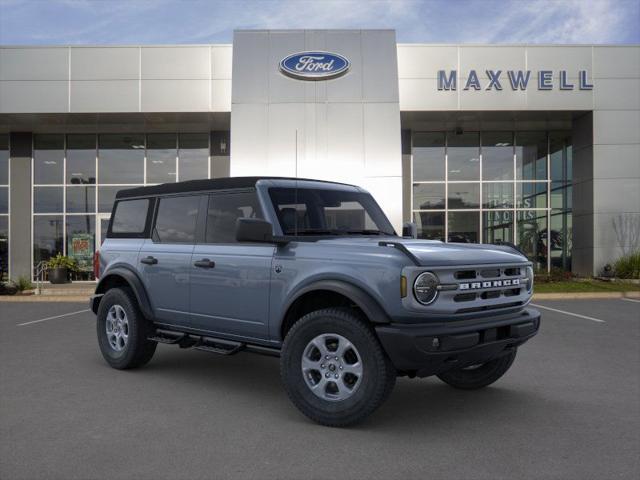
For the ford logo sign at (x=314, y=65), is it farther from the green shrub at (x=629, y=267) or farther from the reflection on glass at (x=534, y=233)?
the green shrub at (x=629, y=267)

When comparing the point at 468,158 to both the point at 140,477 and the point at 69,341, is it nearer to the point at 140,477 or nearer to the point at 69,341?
the point at 69,341

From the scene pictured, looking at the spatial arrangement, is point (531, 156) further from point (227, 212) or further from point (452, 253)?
point (452, 253)

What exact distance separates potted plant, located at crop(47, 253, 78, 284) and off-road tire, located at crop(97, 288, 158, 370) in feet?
48.1

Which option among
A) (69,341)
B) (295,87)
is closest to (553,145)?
(295,87)

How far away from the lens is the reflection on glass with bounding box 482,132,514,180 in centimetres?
2134

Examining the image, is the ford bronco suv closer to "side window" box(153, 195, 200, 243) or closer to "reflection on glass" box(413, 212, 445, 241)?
"side window" box(153, 195, 200, 243)

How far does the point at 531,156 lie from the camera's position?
2156 cm

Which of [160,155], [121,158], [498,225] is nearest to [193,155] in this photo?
[160,155]

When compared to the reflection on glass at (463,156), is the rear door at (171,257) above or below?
below

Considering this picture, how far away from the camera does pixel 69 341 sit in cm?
818

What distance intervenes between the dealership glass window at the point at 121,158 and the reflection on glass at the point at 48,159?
1.45m

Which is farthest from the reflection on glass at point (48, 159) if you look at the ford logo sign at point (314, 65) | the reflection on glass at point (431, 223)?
the reflection on glass at point (431, 223)

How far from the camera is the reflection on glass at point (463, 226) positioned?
21.0 m

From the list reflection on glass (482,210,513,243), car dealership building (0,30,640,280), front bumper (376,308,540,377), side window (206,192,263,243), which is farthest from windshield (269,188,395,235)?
reflection on glass (482,210,513,243)
